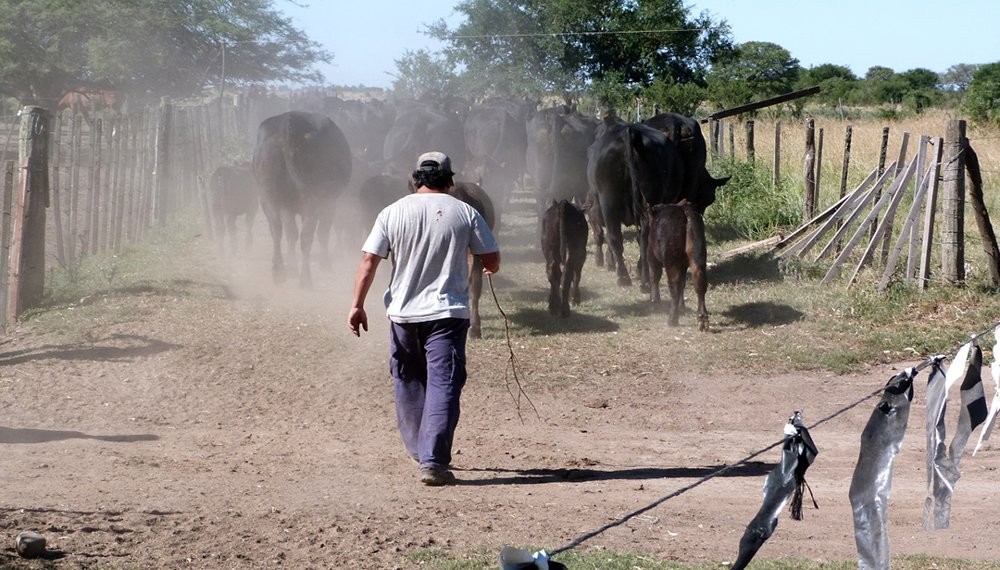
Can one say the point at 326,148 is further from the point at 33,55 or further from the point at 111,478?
the point at 33,55

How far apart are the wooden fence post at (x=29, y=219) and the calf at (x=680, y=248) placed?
6.17 meters

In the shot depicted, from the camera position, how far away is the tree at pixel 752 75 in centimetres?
3278

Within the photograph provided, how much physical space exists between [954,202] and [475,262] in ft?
16.4

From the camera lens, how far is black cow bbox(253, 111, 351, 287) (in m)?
13.3

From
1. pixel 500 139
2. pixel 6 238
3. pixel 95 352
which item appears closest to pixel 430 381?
pixel 95 352

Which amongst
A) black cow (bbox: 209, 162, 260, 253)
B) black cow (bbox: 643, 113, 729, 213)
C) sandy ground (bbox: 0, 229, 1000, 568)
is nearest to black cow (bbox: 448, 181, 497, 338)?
sandy ground (bbox: 0, 229, 1000, 568)

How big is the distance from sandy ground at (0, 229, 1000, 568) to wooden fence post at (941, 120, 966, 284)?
2.58 metres

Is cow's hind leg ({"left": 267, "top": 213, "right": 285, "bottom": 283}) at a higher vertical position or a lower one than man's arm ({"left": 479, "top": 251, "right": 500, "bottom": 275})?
lower

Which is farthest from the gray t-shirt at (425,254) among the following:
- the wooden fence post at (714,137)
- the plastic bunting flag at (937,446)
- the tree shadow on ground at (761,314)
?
the wooden fence post at (714,137)

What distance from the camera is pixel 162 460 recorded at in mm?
7121

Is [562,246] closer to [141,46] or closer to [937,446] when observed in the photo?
[937,446]

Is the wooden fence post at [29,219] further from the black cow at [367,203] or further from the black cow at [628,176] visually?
the black cow at [628,176]

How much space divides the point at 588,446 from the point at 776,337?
3.88 metres

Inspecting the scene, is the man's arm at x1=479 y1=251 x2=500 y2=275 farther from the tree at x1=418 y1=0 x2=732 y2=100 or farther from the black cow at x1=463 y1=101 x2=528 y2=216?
the tree at x1=418 y1=0 x2=732 y2=100
